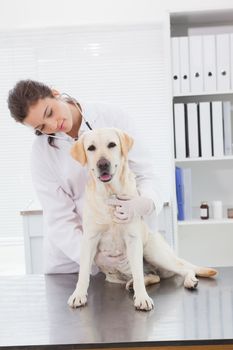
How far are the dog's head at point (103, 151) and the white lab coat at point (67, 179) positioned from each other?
292mm

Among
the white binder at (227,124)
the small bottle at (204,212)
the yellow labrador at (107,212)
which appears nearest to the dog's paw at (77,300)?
the yellow labrador at (107,212)

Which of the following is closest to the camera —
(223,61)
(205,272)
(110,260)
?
(110,260)

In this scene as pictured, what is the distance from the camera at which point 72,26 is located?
137 inches

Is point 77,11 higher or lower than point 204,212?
higher

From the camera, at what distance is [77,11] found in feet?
11.3

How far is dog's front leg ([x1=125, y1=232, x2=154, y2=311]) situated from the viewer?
128 cm

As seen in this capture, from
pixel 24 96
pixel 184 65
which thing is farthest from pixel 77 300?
pixel 184 65

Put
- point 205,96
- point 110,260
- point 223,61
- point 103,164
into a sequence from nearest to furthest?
1. point 103,164
2. point 110,260
3. point 223,61
4. point 205,96

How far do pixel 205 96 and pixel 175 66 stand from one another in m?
0.32

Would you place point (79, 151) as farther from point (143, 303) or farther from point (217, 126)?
point (217, 126)

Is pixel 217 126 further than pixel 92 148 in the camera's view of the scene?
Yes

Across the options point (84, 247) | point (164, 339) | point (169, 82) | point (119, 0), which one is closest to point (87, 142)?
point (84, 247)

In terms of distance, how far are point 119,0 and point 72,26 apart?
15.2 inches

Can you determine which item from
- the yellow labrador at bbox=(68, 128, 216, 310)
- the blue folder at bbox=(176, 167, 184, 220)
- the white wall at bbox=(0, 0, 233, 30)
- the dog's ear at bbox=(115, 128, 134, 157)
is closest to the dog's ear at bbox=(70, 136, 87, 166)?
the yellow labrador at bbox=(68, 128, 216, 310)
